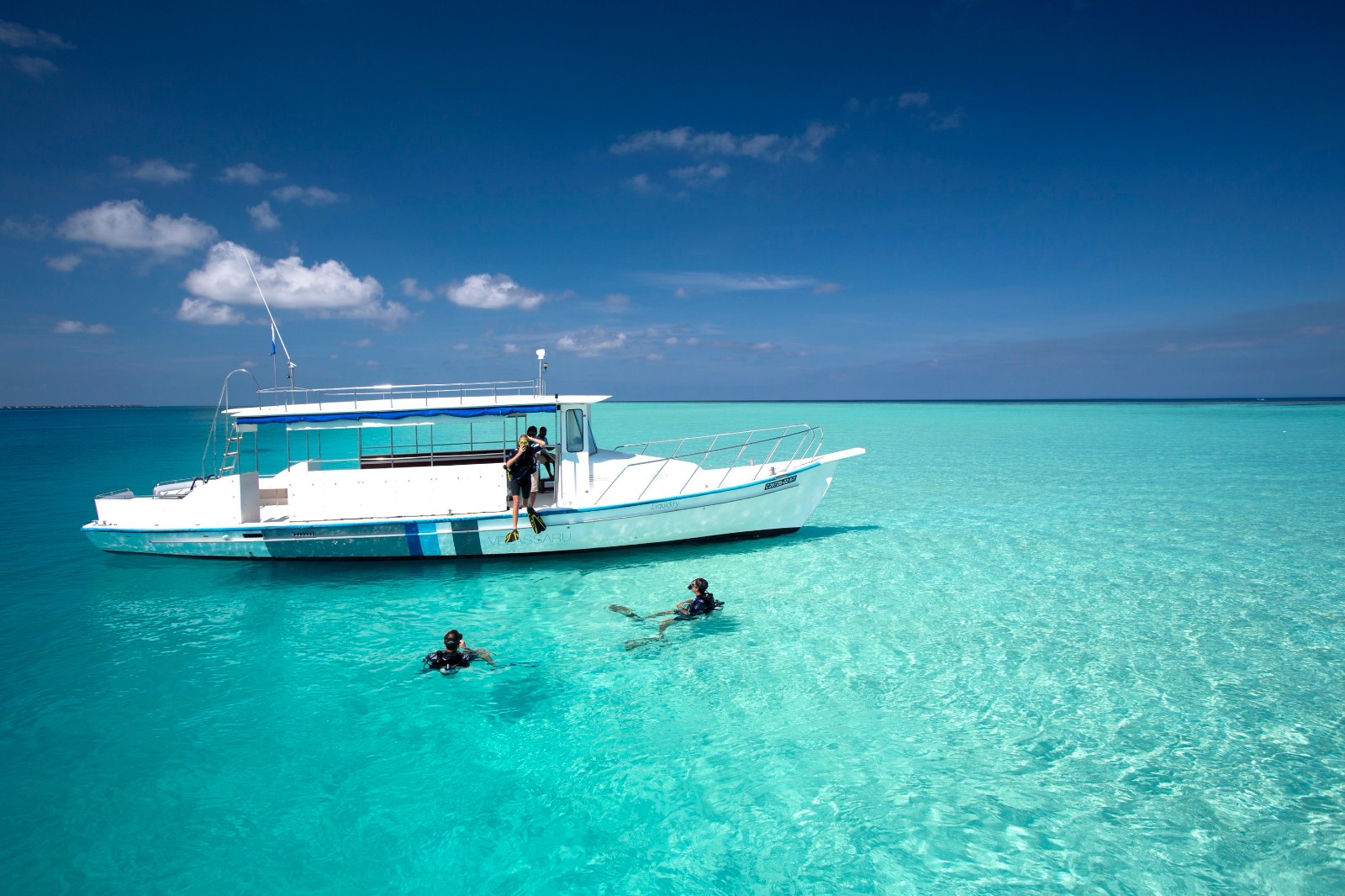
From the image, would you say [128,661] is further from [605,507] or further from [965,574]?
[965,574]

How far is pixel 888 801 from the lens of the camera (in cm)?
632

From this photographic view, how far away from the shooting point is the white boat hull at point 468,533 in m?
13.6

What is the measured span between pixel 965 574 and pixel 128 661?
15.1 m

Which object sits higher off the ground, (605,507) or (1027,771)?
(605,507)

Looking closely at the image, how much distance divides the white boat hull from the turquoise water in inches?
24.6

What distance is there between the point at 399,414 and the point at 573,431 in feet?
12.2

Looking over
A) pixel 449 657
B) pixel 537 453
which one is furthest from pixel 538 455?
pixel 449 657

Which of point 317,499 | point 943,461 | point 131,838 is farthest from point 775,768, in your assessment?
point 943,461

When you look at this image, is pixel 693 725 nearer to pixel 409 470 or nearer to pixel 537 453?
pixel 537 453

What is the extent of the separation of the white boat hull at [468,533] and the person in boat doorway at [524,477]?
0.41m

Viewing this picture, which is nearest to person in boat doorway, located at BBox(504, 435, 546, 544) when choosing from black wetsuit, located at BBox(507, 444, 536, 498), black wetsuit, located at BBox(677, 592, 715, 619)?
black wetsuit, located at BBox(507, 444, 536, 498)

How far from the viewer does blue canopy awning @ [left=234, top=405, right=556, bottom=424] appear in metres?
13.7

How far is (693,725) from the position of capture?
25.3 feet

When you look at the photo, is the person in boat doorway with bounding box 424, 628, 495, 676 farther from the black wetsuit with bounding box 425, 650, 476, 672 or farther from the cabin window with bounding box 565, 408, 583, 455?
the cabin window with bounding box 565, 408, 583, 455
